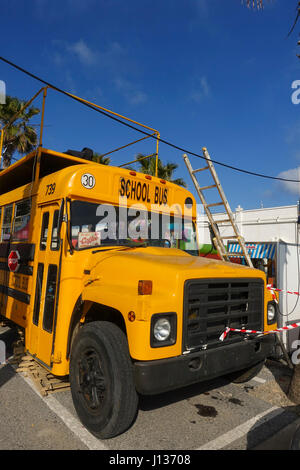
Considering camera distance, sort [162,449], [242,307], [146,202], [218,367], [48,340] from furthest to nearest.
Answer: [146,202]
[48,340]
[242,307]
[218,367]
[162,449]

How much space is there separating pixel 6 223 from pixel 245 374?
466cm

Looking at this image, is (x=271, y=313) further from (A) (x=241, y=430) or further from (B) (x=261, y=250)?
(B) (x=261, y=250)

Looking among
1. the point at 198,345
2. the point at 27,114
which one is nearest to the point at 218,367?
the point at 198,345

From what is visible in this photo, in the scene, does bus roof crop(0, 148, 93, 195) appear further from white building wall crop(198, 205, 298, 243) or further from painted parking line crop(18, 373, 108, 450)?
white building wall crop(198, 205, 298, 243)

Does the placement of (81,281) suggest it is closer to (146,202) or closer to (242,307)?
(146,202)

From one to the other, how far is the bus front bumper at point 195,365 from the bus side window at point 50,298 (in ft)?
5.41

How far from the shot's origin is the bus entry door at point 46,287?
12.7 ft

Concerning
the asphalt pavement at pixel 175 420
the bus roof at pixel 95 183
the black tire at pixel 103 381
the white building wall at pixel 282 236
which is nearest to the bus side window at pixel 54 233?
the bus roof at pixel 95 183

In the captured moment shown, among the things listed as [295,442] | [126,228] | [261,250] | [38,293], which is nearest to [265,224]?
[261,250]

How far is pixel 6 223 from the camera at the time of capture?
231 inches

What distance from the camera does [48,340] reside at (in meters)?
3.87

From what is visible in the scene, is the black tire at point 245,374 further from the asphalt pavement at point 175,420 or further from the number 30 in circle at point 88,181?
the number 30 in circle at point 88,181

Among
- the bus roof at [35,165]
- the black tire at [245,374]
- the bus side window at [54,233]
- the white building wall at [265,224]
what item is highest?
the white building wall at [265,224]

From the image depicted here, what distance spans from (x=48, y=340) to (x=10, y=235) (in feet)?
8.05
